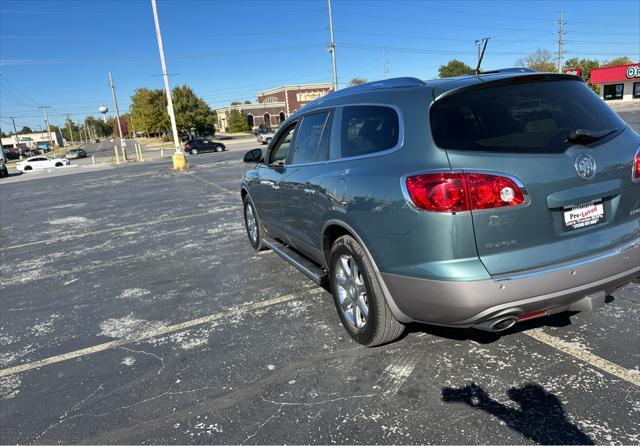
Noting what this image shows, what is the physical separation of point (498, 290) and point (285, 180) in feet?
8.04

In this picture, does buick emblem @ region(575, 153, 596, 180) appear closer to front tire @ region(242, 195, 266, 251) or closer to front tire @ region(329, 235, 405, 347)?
front tire @ region(329, 235, 405, 347)

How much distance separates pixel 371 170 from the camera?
291 cm

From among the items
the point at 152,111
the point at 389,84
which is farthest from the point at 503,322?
the point at 152,111

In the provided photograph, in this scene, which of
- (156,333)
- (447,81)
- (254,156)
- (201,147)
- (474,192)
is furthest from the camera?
(201,147)

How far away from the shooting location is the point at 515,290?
2424mm

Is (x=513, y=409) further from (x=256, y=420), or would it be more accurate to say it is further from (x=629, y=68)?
(x=629, y=68)

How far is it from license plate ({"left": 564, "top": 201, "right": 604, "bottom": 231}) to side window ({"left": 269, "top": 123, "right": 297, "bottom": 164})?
9.79ft

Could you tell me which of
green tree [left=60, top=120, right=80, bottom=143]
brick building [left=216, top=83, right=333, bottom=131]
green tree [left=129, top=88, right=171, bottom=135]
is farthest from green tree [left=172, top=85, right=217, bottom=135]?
green tree [left=60, top=120, right=80, bottom=143]

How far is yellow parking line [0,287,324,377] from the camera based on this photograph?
11.4 ft

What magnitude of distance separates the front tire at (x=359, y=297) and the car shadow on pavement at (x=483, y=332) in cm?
39

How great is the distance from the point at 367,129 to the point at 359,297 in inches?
47.5

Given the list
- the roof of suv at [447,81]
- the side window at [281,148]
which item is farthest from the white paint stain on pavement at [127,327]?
the roof of suv at [447,81]

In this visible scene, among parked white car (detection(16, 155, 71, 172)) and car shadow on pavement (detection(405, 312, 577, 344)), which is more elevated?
parked white car (detection(16, 155, 71, 172))

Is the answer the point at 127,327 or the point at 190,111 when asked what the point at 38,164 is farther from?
A: the point at 127,327
